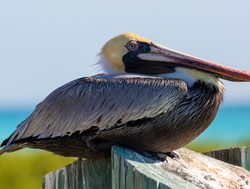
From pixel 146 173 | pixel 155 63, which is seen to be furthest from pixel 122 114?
pixel 146 173

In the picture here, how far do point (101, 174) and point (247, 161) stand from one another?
1362 millimetres

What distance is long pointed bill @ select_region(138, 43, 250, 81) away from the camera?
5.73 m

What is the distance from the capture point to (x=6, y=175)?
1070 centimetres

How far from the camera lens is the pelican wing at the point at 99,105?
5375 mm

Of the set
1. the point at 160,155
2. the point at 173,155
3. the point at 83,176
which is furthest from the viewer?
the point at 173,155

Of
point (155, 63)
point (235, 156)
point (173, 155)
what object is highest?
point (155, 63)

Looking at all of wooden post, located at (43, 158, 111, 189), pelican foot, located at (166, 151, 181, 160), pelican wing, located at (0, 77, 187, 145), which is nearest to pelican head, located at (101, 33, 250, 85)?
pelican wing, located at (0, 77, 187, 145)

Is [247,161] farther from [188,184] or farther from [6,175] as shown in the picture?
[6,175]

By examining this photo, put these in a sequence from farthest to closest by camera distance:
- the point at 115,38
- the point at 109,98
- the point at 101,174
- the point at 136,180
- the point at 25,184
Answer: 1. the point at 25,184
2. the point at 115,38
3. the point at 109,98
4. the point at 101,174
5. the point at 136,180

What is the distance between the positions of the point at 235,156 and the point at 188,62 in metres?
0.71

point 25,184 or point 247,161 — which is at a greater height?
point 247,161

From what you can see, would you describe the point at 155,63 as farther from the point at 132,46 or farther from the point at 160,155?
the point at 160,155

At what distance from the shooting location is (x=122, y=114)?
17.6ft

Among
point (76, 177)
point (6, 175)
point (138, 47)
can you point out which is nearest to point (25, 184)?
point (6, 175)
